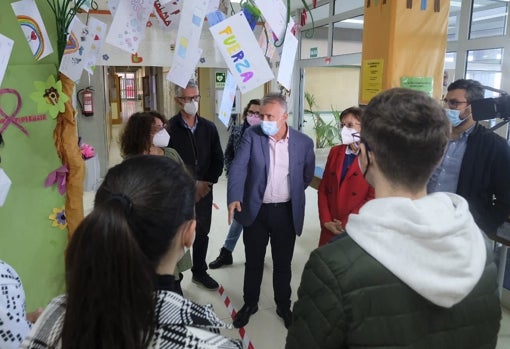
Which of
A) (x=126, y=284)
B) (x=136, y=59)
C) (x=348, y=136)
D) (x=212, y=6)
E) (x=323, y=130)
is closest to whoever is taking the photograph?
(x=126, y=284)

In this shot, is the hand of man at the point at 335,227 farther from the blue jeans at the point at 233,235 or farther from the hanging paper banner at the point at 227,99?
the blue jeans at the point at 233,235

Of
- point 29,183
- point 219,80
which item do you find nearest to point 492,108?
point 29,183

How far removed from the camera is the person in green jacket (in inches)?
31.9

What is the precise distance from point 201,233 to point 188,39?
1656mm

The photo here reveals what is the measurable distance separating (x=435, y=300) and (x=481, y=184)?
1410mm

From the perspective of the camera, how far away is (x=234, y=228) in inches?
135

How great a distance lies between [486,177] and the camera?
1.97 meters

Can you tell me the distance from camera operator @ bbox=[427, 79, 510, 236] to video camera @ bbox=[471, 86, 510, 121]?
0.09 meters

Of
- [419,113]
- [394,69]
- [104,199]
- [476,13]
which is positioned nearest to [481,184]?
[394,69]

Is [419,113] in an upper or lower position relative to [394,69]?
lower

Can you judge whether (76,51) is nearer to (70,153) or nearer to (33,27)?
(33,27)

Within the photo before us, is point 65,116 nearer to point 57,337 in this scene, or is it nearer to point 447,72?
point 57,337

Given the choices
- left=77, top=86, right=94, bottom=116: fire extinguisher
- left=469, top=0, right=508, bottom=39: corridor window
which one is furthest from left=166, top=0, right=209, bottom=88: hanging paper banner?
left=77, top=86, right=94, bottom=116: fire extinguisher

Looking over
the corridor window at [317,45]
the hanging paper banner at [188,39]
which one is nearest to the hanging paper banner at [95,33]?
the hanging paper banner at [188,39]
